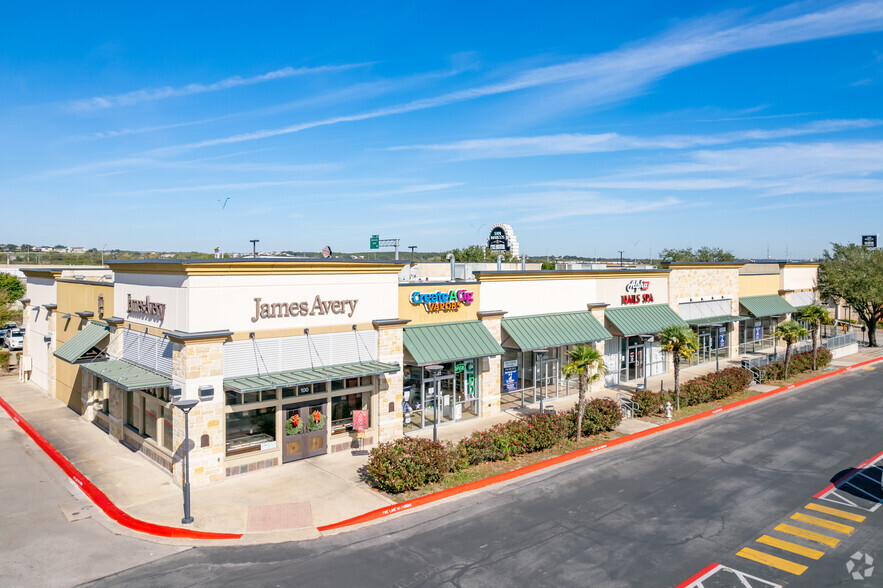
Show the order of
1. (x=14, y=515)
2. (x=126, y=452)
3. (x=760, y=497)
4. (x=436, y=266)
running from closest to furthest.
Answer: (x=14, y=515), (x=760, y=497), (x=126, y=452), (x=436, y=266)

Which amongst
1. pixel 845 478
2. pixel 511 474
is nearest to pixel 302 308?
pixel 511 474

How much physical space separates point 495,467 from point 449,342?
20.9 ft

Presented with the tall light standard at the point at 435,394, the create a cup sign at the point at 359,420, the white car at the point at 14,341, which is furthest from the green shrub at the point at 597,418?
the white car at the point at 14,341

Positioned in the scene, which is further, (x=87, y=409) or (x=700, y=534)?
(x=87, y=409)

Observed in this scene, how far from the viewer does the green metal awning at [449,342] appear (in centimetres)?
2384

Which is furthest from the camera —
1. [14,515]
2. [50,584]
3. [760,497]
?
[760,497]

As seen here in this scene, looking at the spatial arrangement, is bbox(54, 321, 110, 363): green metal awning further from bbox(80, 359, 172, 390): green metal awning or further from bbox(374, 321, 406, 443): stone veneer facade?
bbox(374, 321, 406, 443): stone veneer facade

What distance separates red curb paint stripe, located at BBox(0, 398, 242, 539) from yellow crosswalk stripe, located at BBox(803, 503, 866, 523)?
15.8 meters

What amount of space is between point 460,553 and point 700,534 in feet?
20.5

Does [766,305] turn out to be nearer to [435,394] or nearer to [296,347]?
[435,394]

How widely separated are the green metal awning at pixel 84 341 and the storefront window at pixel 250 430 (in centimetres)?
862

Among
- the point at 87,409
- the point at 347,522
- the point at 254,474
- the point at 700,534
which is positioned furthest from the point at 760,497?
the point at 87,409

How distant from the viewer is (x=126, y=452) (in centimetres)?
2170

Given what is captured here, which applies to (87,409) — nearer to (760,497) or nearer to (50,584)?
(50,584)
